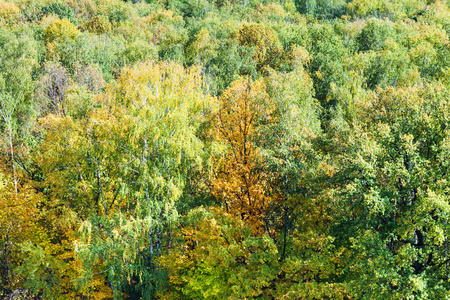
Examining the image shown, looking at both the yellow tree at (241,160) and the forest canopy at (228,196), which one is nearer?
the forest canopy at (228,196)

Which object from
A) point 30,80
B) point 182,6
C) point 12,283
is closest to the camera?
point 12,283

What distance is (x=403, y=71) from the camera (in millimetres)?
44000

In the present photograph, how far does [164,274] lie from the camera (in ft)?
63.4

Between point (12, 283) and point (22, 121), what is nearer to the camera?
point (12, 283)

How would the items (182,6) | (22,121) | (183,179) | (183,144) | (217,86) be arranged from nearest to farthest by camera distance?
(183,144) → (183,179) → (22,121) → (217,86) → (182,6)

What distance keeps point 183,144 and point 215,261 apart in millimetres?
6537

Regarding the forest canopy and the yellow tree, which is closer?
the forest canopy

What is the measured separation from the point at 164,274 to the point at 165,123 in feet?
28.7

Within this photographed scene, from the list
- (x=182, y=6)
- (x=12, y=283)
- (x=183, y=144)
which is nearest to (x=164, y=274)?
(x=183, y=144)

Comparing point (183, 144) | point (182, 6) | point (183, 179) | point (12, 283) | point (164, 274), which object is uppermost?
point (182, 6)

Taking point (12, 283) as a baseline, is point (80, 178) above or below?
above

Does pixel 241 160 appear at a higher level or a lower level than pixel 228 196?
higher

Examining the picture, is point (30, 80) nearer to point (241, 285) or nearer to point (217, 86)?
point (217, 86)

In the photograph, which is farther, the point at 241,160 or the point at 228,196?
the point at 241,160
